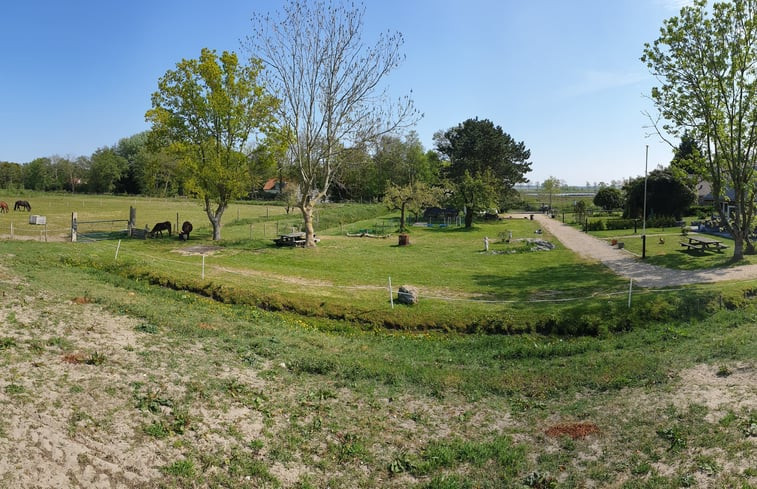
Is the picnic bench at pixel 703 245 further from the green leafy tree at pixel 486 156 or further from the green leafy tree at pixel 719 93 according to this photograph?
the green leafy tree at pixel 486 156

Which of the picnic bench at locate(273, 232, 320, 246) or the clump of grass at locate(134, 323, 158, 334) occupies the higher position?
the picnic bench at locate(273, 232, 320, 246)

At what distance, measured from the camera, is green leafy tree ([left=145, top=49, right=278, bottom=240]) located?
36062 mm

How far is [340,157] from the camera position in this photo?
3778cm

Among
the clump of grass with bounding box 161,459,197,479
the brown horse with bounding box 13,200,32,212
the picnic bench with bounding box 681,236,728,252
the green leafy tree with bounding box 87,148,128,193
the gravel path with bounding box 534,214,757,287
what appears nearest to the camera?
the clump of grass with bounding box 161,459,197,479

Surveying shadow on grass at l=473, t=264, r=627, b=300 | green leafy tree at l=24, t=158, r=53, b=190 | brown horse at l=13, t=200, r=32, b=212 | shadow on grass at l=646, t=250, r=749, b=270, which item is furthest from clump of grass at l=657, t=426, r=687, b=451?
green leafy tree at l=24, t=158, r=53, b=190

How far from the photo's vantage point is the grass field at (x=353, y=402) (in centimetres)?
866

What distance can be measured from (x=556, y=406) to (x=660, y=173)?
51432 mm

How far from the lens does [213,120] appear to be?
37125mm

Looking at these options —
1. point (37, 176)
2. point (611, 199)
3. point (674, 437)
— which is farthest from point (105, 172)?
point (674, 437)

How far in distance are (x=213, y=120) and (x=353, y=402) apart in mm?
30070

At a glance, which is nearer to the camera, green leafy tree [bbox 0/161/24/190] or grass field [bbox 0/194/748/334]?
grass field [bbox 0/194/748/334]

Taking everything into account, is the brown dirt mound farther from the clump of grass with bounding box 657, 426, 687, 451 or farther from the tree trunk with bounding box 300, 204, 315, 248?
the tree trunk with bounding box 300, 204, 315, 248

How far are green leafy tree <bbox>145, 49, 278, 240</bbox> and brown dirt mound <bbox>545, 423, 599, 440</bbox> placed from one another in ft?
99.2

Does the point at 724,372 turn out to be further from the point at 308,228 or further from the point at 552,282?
the point at 308,228
